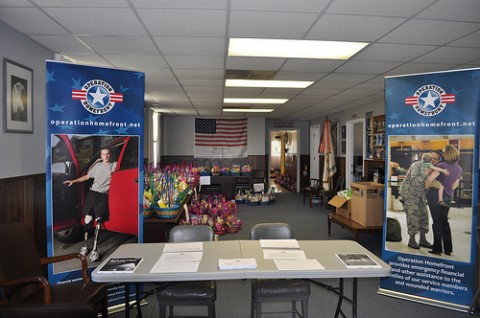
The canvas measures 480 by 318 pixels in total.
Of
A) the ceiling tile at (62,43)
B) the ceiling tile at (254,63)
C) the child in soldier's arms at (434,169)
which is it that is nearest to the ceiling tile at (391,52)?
the ceiling tile at (254,63)

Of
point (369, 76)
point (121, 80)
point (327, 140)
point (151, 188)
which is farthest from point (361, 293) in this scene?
point (327, 140)

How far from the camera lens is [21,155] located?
10.1 ft

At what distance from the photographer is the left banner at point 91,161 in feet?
9.75

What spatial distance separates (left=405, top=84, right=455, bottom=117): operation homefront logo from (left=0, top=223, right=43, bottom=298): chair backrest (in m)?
3.63

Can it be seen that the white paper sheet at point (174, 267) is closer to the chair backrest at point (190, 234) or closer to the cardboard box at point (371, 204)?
the chair backrest at point (190, 234)

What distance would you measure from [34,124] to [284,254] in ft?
9.03

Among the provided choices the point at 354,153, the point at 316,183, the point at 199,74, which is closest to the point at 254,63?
the point at 199,74

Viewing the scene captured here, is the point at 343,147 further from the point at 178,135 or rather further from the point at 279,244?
the point at 279,244

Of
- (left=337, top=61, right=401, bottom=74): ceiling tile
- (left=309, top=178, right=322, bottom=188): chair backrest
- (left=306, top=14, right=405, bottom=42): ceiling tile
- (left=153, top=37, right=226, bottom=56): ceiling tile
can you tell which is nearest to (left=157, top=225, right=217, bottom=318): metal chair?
(left=153, top=37, right=226, bottom=56): ceiling tile

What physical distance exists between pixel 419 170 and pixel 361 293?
4.78 ft

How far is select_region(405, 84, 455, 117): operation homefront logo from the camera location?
3.18 m

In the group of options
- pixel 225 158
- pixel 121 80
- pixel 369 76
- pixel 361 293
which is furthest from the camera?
pixel 225 158

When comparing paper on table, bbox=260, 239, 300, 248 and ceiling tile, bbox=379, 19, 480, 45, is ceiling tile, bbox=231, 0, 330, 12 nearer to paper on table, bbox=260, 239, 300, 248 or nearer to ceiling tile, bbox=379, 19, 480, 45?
ceiling tile, bbox=379, 19, 480, 45

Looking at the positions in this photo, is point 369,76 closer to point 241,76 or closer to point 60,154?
point 241,76
